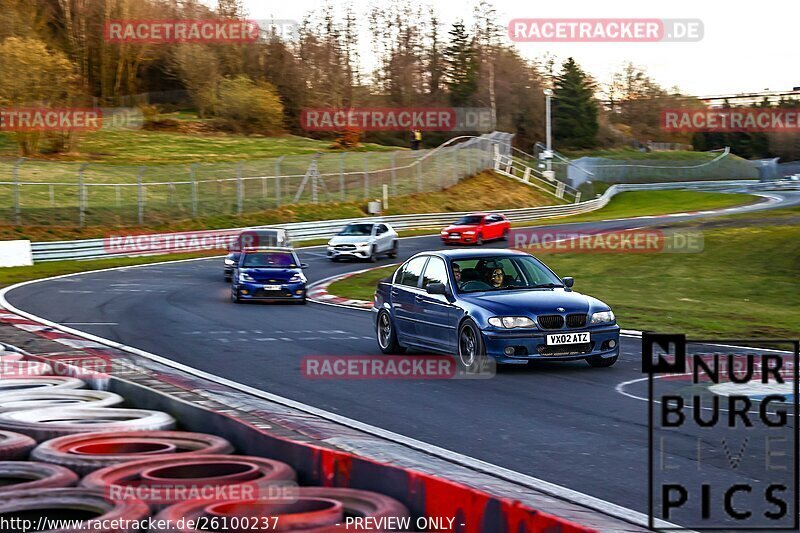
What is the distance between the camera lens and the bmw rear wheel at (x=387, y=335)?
569 inches

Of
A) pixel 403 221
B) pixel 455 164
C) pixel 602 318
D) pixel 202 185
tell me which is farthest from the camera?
pixel 455 164

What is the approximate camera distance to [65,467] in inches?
245

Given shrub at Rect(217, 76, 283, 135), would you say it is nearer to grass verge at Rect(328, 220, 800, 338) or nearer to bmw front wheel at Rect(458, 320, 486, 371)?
grass verge at Rect(328, 220, 800, 338)

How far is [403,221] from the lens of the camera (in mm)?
55281

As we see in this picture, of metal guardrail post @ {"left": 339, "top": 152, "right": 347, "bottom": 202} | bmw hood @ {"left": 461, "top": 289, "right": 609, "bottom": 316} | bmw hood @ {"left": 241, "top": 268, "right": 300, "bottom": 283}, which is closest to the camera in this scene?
bmw hood @ {"left": 461, "top": 289, "right": 609, "bottom": 316}

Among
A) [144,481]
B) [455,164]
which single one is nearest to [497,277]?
[144,481]

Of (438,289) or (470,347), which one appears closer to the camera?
(470,347)

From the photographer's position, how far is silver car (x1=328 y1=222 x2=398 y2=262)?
3828 cm

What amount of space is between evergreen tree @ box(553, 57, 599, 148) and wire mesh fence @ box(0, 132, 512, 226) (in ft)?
97.3

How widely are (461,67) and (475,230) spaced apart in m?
57.4

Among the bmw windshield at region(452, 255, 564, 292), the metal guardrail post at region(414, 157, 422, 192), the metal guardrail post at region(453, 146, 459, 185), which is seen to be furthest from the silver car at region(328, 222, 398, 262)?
the metal guardrail post at region(453, 146, 459, 185)

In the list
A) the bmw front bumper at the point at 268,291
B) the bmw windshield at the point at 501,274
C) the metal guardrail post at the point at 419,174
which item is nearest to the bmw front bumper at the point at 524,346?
the bmw windshield at the point at 501,274

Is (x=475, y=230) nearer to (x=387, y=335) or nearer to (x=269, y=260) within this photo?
(x=269, y=260)

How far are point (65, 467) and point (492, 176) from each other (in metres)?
Answer: 66.2
